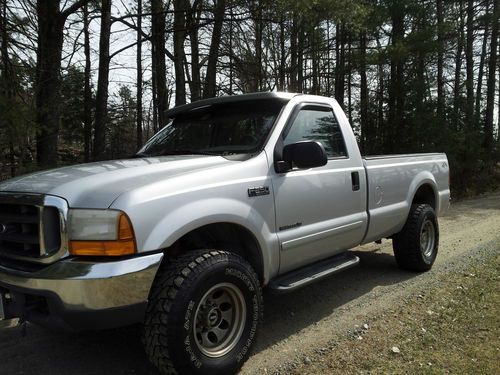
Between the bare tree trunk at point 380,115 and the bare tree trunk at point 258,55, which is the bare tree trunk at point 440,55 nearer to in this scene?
the bare tree trunk at point 380,115

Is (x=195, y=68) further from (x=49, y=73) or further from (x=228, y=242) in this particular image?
(x=228, y=242)

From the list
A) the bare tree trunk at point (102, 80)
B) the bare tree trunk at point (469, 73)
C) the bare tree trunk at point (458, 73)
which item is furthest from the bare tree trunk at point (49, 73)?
the bare tree trunk at point (469, 73)

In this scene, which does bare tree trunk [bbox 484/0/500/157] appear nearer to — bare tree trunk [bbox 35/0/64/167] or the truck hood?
bare tree trunk [bbox 35/0/64/167]

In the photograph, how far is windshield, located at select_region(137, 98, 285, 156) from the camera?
4207mm

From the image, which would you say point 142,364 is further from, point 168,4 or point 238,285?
point 168,4

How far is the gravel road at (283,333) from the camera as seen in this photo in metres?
3.66

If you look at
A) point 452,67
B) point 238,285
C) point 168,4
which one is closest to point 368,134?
point 168,4

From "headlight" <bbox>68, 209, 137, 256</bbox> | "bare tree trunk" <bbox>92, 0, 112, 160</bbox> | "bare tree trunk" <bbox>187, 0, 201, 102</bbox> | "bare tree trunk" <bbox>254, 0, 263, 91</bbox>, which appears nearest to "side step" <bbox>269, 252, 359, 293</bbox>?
"headlight" <bbox>68, 209, 137, 256</bbox>

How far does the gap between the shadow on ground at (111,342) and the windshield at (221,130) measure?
5.43 feet

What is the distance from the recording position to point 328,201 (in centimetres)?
446

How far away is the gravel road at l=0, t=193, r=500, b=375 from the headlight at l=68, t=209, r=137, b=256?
116 centimetres

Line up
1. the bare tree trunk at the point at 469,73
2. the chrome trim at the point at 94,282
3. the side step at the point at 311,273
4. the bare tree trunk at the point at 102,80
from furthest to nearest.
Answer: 1. the bare tree trunk at the point at 469,73
2. the bare tree trunk at the point at 102,80
3. the side step at the point at 311,273
4. the chrome trim at the point at 94,282

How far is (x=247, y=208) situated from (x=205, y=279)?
69 cm

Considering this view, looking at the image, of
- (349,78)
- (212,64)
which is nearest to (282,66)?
(349,78)
